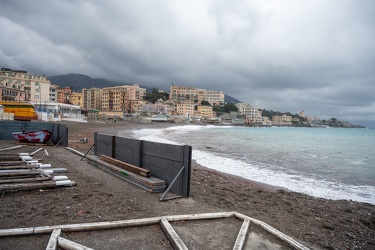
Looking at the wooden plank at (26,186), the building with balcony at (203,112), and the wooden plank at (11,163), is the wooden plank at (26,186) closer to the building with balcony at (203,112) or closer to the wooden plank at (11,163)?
the wooden plank at (11,163)

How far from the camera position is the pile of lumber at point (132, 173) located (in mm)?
6605

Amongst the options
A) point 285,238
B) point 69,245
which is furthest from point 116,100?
point 285,238

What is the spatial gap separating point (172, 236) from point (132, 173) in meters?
3.97

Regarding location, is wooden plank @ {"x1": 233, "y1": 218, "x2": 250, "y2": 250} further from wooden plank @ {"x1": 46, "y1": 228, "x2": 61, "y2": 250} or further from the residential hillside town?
the residential hillside town

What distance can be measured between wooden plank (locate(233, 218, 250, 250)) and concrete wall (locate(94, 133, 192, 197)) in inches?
78.7

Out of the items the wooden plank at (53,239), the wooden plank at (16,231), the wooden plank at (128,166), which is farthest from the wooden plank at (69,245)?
the wooden plank at (128,166)

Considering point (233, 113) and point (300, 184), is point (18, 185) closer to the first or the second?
point (300, 184)

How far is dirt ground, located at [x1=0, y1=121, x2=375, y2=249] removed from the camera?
15.1 feet

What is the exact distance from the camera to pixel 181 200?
6.16 meters

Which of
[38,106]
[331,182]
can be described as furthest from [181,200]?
[38,106]

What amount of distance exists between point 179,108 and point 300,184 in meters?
152

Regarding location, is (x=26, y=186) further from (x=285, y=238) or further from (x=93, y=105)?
(x=93, y=105)

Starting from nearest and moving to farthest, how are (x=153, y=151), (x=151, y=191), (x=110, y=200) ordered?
(x=110, y=200) < (x=151, y=191) < (x=153, y=151)

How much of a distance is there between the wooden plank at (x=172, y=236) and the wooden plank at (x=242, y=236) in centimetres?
90
